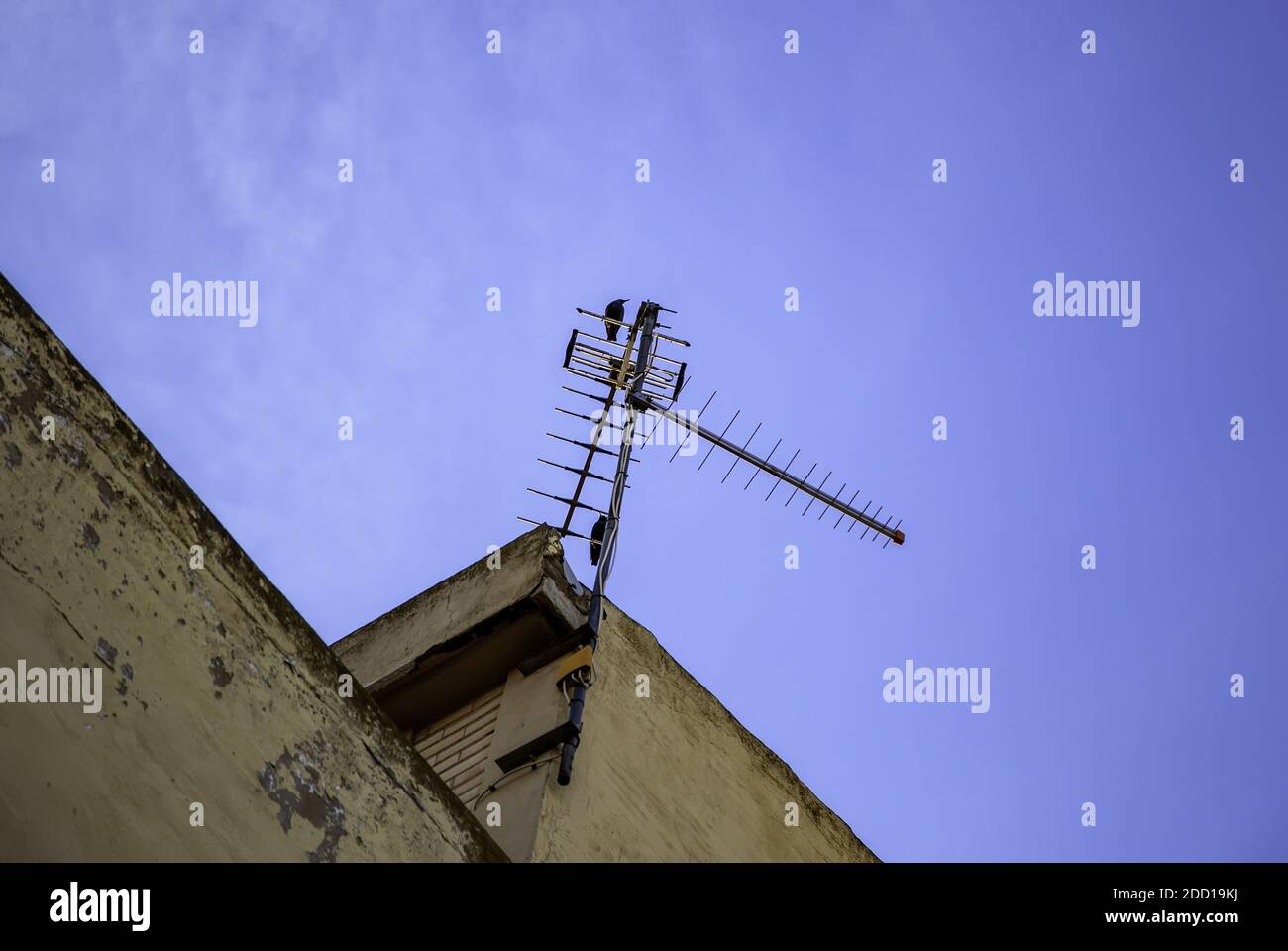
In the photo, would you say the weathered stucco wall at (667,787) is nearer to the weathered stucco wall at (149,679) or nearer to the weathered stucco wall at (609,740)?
the weathered stucco wall at (609,740)

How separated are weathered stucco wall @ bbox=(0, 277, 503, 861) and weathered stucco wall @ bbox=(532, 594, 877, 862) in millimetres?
2241

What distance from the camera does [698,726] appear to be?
344 inches

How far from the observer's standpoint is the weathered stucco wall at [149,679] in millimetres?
3801

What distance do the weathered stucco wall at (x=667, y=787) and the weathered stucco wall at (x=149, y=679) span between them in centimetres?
224

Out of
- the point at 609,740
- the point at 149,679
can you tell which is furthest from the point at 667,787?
the point at 149,679

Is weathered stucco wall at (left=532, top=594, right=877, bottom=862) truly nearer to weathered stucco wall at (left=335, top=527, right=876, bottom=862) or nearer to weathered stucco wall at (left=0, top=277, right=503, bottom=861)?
weathered stucco wall at (left=335, top=527, right=876, bottom=862)

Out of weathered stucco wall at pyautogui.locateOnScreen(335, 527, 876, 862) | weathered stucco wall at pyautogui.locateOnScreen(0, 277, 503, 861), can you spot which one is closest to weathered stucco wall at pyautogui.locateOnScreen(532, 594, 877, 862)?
weathered stucco wall at pyautogui.locateOnScreen(335, 527, 876, 862)

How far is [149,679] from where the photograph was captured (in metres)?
4.14

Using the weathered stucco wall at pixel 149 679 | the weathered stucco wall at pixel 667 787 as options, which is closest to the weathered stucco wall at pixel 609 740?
the weathered stucco wall at pixel 667 787

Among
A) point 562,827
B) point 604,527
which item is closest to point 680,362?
point 604,527

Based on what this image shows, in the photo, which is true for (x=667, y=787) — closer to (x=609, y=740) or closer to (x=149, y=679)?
(x=609, y=740)
